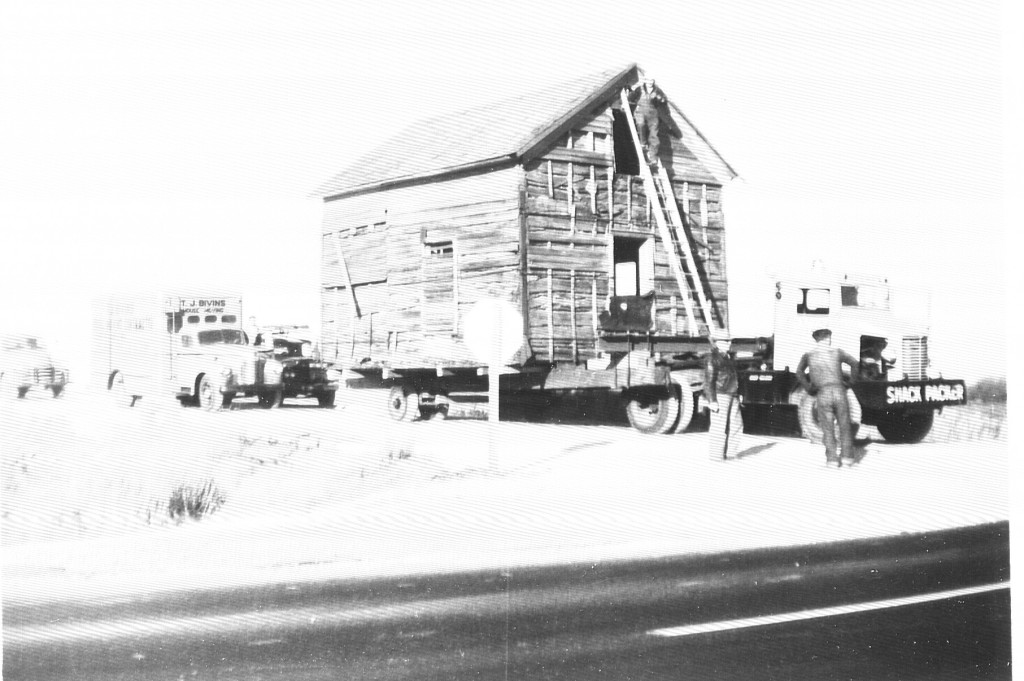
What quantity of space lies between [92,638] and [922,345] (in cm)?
560

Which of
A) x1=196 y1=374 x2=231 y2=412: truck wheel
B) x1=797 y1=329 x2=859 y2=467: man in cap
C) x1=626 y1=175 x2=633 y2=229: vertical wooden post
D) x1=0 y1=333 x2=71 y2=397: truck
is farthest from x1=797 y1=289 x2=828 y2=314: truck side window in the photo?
x1=0 y1=333 x2=71 y2=397: truck

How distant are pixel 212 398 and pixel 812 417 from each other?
400 centimetres

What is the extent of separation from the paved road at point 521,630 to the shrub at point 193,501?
1.47ft

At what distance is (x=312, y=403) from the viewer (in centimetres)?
655

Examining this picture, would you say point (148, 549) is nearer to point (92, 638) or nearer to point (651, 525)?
point (92, 638)

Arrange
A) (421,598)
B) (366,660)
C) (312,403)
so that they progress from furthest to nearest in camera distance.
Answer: (312,403) → (421,598) → (366,660)

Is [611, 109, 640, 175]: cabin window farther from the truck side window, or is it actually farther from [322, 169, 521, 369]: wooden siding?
the truck side window

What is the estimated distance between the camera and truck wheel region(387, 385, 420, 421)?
22.0 ft

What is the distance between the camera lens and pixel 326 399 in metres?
6.61

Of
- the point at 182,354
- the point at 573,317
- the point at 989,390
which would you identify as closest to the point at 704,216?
the point at 573,317

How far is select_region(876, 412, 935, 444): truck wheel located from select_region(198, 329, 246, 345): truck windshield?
4.34 metres

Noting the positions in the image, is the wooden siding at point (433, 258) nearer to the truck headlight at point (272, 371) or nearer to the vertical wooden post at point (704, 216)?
the truck headlight at point (272, 371)

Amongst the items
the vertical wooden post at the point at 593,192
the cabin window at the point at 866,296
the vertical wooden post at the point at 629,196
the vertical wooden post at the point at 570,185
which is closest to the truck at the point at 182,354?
the vertical wooden post at the point at 570,185

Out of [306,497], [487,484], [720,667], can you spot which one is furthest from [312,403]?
[720,667]
